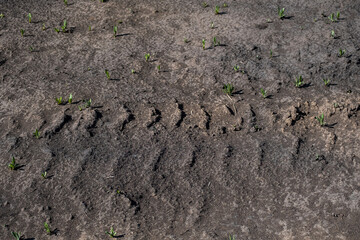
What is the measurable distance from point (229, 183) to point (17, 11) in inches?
140

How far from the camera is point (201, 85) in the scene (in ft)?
13.9

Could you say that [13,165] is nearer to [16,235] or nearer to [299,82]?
[16,235]

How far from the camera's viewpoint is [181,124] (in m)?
3.84

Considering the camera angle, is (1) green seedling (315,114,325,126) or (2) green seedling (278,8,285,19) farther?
(2) green seedling (278,8,285,19)

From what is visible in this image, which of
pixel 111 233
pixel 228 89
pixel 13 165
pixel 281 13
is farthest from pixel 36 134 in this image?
pixel 281 13

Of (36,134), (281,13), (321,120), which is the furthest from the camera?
(281,13)

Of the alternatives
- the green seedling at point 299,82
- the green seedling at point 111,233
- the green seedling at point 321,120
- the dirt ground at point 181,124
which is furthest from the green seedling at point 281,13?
the green seedling at point 111,233

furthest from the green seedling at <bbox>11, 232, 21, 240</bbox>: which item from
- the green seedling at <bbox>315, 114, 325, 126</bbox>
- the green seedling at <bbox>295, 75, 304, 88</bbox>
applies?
the green seedling at <bbox>295, 75, 304, 88</bbox>

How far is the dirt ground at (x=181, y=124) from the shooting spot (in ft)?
10.3

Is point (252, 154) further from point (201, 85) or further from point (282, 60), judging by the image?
point (282, 60)

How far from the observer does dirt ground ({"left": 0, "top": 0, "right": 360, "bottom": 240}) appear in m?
3.15

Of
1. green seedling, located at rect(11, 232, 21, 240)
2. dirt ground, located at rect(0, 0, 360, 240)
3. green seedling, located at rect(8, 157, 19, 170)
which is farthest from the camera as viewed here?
green seedling, located at rect(8, 157, 19, 170)

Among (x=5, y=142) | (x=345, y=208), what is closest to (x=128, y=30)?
(x=5, y=142)

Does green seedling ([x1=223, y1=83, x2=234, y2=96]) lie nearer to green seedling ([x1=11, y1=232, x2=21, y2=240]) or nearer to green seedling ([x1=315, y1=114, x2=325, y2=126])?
green seedling ([x1=315, y1=114, x2=325, y2=126])
